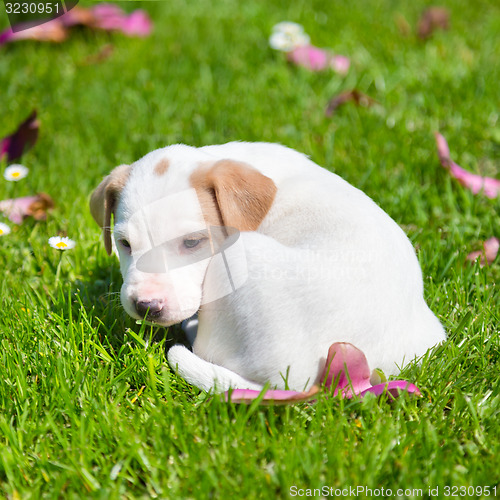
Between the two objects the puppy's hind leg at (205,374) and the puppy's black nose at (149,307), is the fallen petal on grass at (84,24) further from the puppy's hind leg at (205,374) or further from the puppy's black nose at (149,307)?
the puppy's hind leg at (205,374)

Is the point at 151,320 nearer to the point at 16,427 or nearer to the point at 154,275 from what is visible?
the point at 154,275

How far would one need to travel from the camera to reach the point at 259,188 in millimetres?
2777

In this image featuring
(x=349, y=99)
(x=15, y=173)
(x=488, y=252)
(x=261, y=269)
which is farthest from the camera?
(x=349, y=99)

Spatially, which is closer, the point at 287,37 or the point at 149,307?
the point at 149,307

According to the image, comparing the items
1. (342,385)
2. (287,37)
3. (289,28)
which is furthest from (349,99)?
(342,385)

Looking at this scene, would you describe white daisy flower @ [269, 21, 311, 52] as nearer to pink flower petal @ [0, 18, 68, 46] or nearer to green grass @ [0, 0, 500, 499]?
green grass @ [0, 0, 500, 499]

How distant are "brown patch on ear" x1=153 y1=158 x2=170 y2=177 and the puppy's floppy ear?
18 centimetres

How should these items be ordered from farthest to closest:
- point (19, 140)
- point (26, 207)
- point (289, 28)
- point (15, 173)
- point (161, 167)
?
point (289, 28)
point (19, 140)
point (15, 173)
point (26, 207)
point (161, 167)

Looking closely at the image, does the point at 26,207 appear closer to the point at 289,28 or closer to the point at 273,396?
the point at 273,396

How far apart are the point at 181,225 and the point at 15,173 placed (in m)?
1.91

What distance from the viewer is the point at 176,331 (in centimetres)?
310

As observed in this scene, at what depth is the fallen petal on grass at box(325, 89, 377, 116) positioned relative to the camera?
4961mm

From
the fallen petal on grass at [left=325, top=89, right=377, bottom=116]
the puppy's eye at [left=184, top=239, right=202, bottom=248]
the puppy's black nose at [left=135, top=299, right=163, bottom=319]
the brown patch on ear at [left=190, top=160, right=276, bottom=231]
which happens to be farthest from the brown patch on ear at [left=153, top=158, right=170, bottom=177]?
the fallen petal on grass at [left=325, top=89, right=377, bottom=116]

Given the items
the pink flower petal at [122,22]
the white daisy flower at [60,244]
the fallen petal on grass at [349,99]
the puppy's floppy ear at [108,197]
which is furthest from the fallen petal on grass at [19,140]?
the fallen petal on grass at [349,99]
